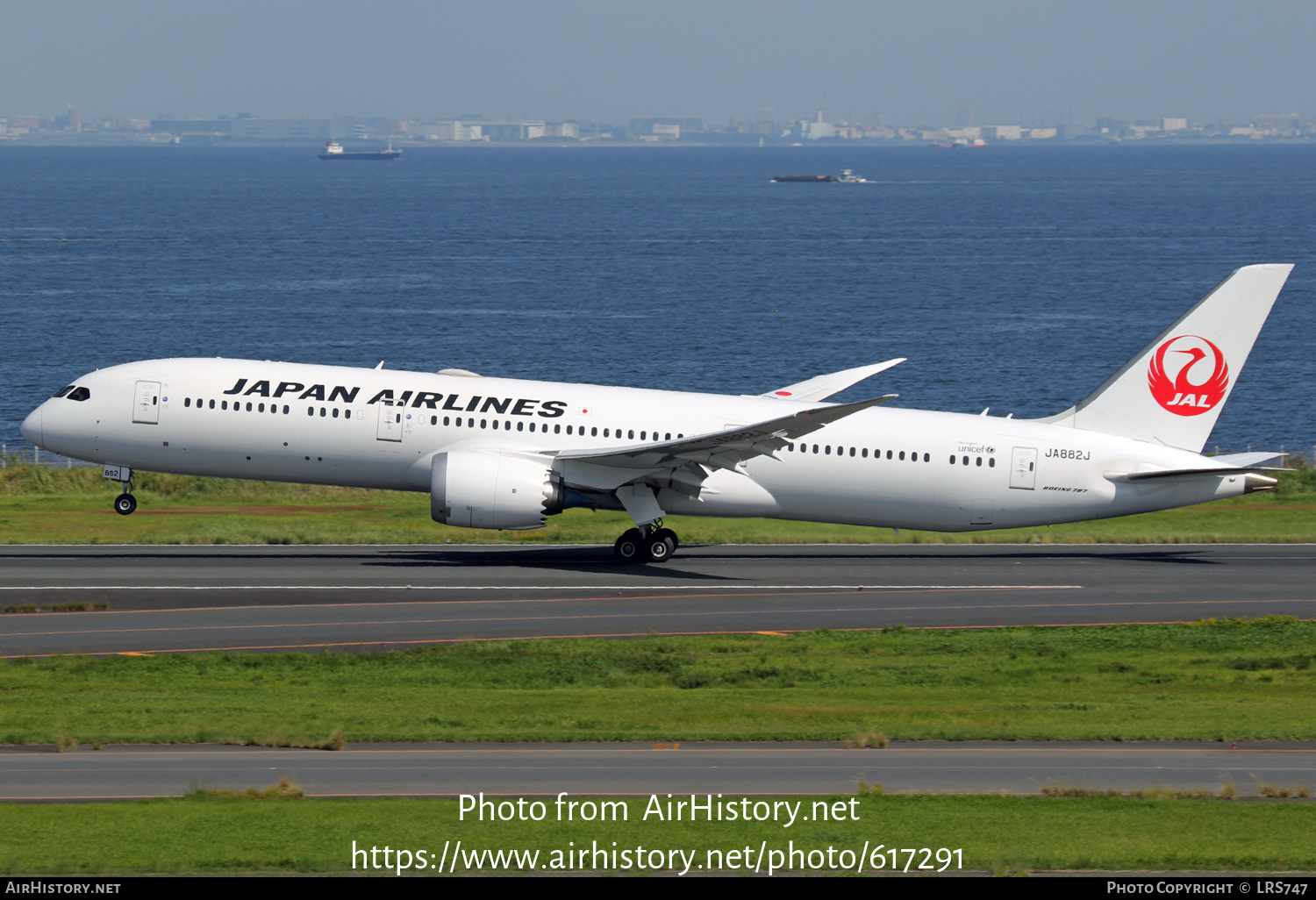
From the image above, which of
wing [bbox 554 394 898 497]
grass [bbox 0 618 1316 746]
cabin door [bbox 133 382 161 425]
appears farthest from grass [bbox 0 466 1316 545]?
grass [bbox 0 618 1316 746]

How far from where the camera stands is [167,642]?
33.4m

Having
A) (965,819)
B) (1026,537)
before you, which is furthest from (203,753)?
(1026,537)

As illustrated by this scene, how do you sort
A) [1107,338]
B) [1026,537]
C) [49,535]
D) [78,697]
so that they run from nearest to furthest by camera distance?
[78,697]
[49,535]
[1026,537]
[1107,338]

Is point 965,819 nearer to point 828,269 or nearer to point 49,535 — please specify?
point 49,535

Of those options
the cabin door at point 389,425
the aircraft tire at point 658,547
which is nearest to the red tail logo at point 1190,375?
the aircraft tire at point 658,547

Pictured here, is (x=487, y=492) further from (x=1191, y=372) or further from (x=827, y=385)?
(x=1191, y=372)

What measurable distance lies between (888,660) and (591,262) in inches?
5955

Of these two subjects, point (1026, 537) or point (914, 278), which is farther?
point (914, 278)

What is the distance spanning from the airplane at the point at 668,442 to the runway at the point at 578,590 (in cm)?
195

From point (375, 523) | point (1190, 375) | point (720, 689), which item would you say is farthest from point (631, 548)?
point (1190, 375)

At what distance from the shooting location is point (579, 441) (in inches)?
1703

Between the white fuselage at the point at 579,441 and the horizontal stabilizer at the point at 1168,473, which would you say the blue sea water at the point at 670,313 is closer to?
the horizontal stabilizer at the point at 1168,473

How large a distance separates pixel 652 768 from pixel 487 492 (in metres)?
18.9

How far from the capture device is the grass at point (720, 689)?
25.9 m
